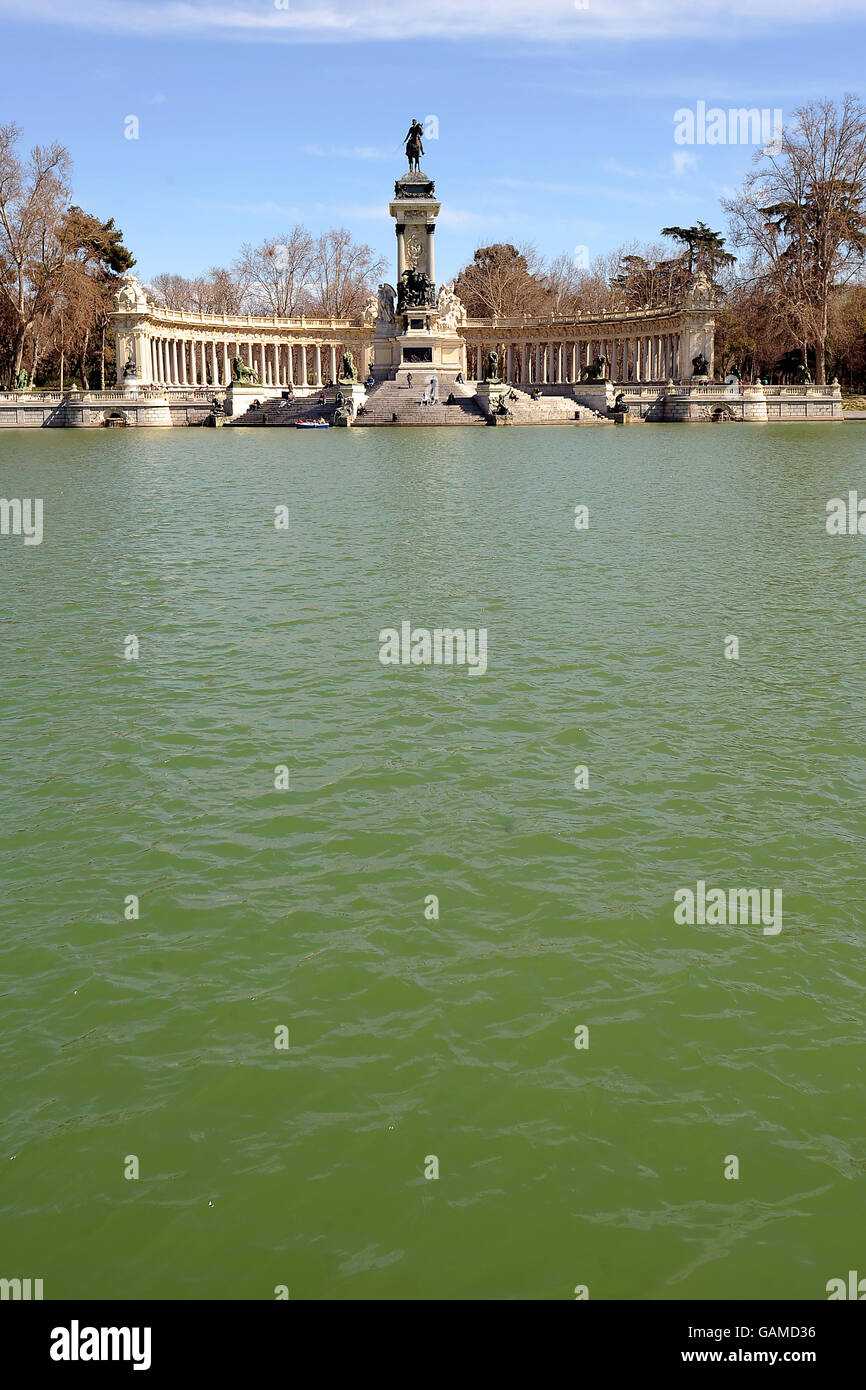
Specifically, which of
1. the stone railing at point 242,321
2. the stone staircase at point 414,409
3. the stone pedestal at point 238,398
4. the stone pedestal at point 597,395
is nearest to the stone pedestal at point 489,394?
the stone staircase at point 414,409

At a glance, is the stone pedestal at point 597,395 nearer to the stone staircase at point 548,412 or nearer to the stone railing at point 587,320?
the stone staircase at point 548,412

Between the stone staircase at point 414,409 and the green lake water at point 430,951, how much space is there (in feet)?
188

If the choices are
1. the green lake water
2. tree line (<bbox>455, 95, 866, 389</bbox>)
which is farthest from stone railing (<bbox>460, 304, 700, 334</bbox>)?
the green lake water

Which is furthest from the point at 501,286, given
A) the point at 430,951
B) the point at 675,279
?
the point at 430,951

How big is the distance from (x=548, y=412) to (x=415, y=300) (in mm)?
18356

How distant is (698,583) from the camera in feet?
56.3

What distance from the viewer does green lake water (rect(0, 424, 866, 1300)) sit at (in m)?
4.77

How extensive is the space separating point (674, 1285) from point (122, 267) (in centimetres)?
10044

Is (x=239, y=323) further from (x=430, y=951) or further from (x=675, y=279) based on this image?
(x=430, y=951)

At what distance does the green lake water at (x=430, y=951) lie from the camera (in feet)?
15.7

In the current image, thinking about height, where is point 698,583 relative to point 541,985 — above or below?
above
